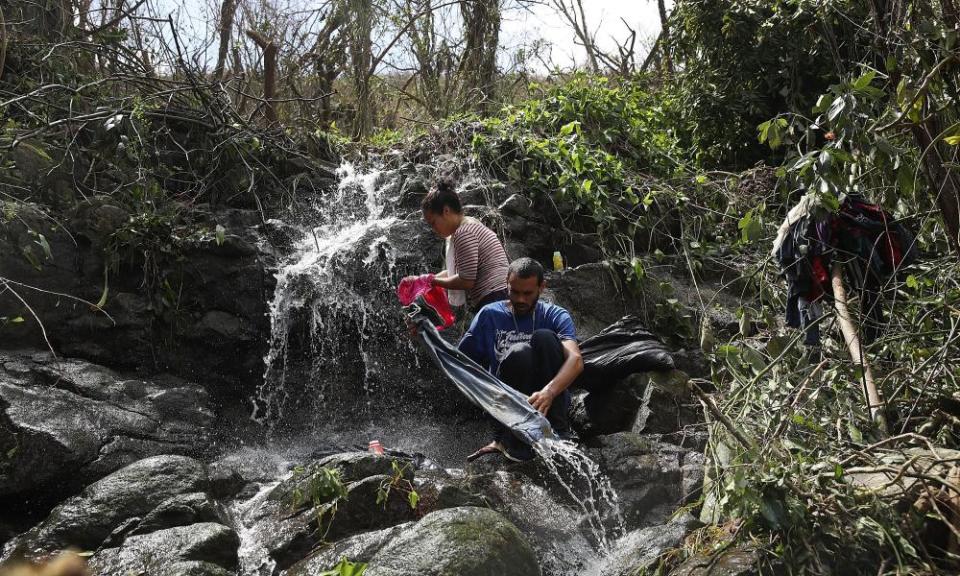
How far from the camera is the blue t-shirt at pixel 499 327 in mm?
5062

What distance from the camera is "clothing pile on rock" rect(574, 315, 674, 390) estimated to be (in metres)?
5.67

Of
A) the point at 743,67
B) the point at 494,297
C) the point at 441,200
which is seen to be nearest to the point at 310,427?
the point at 494,297

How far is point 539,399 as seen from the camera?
470cm

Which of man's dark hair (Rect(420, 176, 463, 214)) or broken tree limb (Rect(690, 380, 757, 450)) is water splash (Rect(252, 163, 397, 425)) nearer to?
man's dark hair (Rect(420, 176, 463, 214))

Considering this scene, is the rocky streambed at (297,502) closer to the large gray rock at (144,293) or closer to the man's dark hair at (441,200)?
the large gray rock at (144,293)

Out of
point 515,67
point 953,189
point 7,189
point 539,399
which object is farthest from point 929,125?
point 515,67

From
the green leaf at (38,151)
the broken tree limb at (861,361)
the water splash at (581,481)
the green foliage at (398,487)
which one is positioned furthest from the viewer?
the green leaf at (38,151)

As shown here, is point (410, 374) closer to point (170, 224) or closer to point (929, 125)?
point (170, 224)

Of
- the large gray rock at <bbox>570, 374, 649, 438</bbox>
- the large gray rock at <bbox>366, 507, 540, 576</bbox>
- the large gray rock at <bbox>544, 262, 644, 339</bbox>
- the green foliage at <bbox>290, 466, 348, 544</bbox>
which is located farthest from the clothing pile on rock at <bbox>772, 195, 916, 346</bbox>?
the large gray rock at <bbox>544, 262, 644, 339</bbox>

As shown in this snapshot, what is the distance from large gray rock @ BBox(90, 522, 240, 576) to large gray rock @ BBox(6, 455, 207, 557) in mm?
240

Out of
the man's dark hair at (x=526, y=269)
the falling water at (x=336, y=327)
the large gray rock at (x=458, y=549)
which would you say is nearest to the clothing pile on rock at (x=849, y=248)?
the man's dark hair at (x=526, y=269)

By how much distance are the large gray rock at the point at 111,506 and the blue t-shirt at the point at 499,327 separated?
A: 5.67 feet

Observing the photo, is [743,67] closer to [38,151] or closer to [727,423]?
[727,423]

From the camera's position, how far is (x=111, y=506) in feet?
13.7
